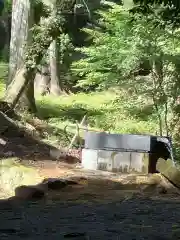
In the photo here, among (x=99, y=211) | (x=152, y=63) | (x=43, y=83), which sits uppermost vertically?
(x=152, y=63)

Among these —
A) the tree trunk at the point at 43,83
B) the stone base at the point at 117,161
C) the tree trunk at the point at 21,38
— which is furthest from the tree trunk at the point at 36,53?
the tree trunk at the point at 43,83

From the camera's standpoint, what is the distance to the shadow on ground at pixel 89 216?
5.34 metres

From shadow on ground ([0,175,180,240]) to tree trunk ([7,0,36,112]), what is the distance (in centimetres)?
786

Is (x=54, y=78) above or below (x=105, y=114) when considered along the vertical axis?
above

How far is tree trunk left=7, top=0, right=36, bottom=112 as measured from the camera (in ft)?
52.7

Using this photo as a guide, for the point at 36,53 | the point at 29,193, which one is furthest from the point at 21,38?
the point at 29,193

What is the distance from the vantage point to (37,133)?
14289 mm

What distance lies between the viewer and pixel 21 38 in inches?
638

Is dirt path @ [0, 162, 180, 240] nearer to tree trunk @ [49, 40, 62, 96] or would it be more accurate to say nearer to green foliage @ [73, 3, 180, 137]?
green foliage @ [73, 3, 180, 137]

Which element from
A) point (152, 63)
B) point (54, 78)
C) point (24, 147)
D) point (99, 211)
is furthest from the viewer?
point (54, 78)

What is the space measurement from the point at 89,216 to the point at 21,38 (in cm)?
1050

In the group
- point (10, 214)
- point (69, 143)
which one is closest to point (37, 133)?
point (69, 143)

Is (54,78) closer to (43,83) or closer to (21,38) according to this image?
(43,83)

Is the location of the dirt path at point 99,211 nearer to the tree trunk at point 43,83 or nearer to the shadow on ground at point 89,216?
the shadow on ground at point 89,216
